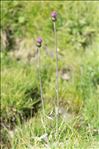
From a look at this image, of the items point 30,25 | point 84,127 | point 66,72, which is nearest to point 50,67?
point 66,72

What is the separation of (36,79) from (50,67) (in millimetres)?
274

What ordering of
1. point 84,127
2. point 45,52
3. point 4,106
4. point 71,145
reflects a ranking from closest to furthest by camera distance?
point 71,145 < point 84,127 < point 4,106 < point 45,52

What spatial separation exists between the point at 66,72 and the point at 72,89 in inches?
14.0

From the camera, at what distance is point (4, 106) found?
4.36m

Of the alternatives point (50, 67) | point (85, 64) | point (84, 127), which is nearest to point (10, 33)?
point (50, 67)

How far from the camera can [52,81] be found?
4734 millimetres

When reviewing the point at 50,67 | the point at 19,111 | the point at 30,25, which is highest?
the point at 30,25

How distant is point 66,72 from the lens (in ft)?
15.9

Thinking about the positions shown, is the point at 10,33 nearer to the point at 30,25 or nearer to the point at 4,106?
the point at 30,25

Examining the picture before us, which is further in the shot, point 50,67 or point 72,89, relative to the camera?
point 50,67

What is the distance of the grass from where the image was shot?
3.42 metres

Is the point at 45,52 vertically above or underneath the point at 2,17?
underneath

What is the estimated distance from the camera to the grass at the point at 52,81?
3.42m

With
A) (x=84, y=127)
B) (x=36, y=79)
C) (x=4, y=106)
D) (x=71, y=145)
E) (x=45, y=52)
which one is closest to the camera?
(x=71, y=145)
